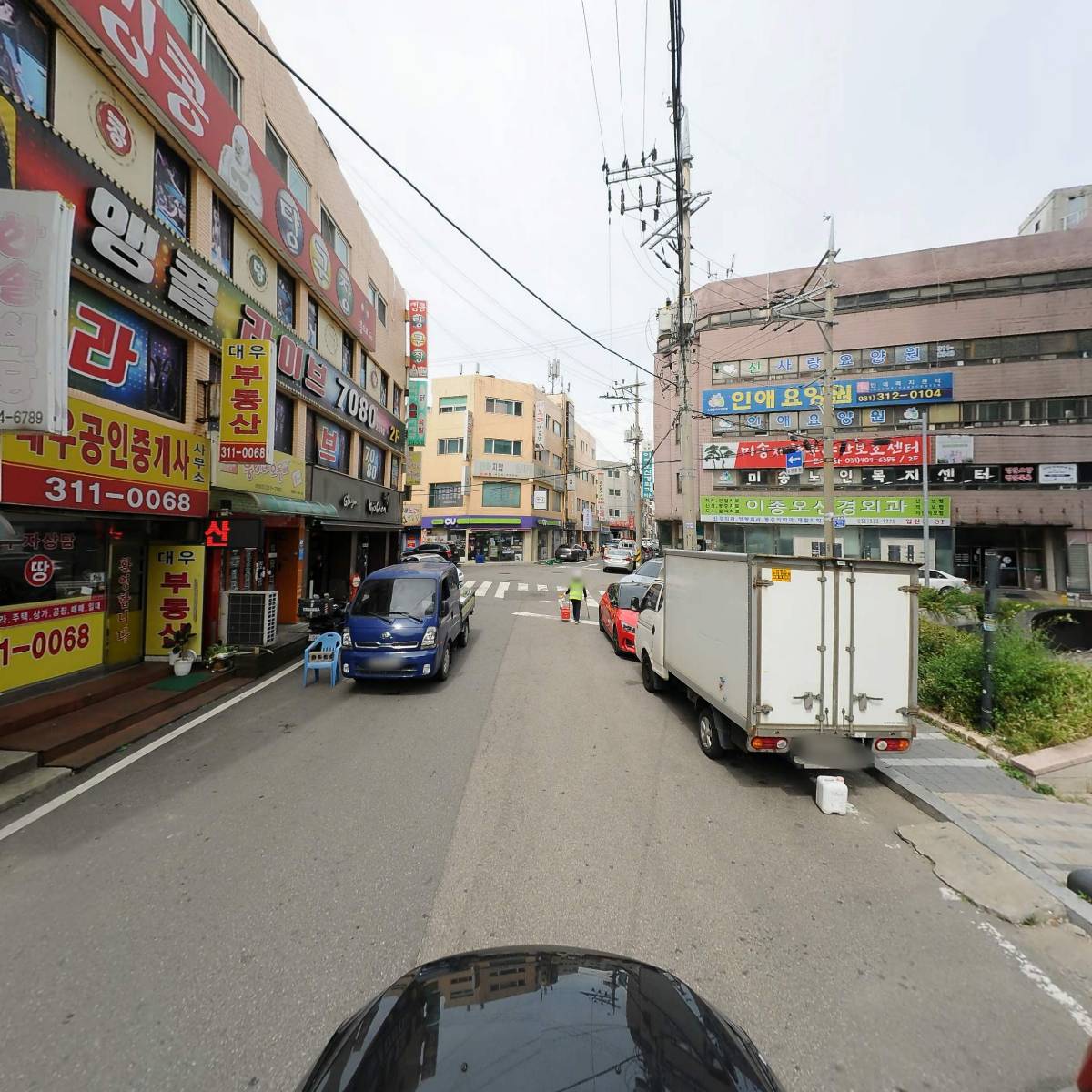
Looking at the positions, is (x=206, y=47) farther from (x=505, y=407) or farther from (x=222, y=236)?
(x=505, y=407)

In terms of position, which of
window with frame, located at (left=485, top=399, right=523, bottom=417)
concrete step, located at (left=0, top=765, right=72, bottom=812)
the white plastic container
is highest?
window with frame, located at (left=485, top=399, right=523, bottom=417)

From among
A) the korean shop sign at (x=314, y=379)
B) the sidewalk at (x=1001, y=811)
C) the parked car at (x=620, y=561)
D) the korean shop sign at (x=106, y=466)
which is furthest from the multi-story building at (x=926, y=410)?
the korean shop sign at (x=106, y=466)

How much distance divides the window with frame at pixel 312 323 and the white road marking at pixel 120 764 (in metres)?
9.70

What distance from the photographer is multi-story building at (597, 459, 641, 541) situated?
3054 inches

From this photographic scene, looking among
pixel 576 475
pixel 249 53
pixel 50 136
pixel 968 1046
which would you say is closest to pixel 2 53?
pixel 50 136

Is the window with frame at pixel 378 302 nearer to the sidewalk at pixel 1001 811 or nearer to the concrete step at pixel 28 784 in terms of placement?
the concrete step at pixel 28 784

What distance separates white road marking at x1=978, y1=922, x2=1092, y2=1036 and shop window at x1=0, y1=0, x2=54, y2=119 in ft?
39.5

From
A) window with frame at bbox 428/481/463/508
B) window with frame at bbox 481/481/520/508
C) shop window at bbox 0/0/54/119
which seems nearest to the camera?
shop window at bbox 0/0/54/119

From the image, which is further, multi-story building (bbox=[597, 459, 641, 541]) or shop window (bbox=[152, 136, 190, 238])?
multi-story building (bbox=[597, 459, 641, 541])

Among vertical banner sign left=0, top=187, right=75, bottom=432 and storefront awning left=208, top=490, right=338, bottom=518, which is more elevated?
vertical banner sign left=0, top=187, right=75, bottom=432

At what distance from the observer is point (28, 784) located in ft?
16.5

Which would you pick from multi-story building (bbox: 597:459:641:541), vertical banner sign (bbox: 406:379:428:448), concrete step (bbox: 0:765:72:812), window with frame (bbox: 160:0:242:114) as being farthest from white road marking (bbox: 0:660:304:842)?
multi-story building (bbox: 597:459:641:541)

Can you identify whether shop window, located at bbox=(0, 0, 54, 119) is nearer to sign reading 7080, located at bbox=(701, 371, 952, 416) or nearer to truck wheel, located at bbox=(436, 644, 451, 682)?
truck wheel, located at bbox=(436, 644, 451, 682)

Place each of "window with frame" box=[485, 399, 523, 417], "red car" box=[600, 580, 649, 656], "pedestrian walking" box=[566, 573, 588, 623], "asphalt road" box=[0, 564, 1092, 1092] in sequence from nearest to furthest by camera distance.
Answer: "asphalt road" box=[0, 564, 1092, 1092]
"red car" box=[600, 580, 649, 656]
"pedestrian walking" box=[566, 573, 588, 623]
"window with frame" box=[485, 399, 523, 417]
